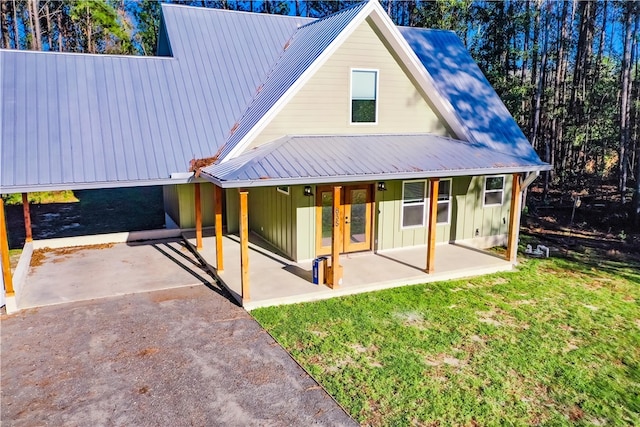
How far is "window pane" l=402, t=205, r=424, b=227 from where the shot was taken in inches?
484

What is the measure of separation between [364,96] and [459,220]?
4394 mm

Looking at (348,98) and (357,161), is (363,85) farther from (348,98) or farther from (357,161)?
(357,161)

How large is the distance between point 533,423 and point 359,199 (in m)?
6.85

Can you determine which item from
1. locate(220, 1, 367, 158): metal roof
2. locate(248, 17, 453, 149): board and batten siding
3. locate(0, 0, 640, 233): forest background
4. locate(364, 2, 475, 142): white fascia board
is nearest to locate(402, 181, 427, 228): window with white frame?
locate(248, 17, 453, 149): board and batten siding

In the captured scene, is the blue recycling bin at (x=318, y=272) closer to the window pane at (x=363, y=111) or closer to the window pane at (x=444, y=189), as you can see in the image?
the window pane at (x=363, y=111)

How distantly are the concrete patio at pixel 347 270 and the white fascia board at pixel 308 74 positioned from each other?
2792mm

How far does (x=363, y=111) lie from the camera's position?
1165cm

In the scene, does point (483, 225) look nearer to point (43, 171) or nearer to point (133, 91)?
point (133, 91)

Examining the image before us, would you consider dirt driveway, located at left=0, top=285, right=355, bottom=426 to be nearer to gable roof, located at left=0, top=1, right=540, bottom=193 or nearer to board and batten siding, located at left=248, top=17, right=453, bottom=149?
gable roof, located at left=0, top=1, right=540, bottom=193

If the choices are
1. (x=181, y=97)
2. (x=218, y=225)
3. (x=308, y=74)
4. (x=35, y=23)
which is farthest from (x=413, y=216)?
(x=35, y=23)

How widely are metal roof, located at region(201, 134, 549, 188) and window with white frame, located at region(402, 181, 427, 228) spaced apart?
1.21 meters

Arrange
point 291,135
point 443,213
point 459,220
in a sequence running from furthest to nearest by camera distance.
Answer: point 459,220 → point 443,213 → point 291,135

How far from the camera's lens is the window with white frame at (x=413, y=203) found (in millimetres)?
12172

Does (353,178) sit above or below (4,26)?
below
